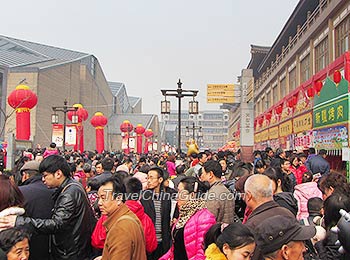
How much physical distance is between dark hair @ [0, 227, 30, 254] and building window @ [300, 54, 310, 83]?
2118 cm

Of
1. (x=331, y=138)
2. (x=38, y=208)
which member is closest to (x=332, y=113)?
(x=331, y=138)

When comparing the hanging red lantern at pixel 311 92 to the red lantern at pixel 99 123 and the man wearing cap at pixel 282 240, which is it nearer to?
the man wearing cap at pixel 282 240

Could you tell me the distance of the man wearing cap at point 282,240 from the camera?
92.2 inches

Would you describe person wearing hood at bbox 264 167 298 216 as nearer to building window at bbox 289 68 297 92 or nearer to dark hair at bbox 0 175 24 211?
dark hair at bbox 0 175 24 211

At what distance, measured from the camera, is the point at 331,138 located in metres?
11.1

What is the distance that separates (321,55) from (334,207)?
17717mm

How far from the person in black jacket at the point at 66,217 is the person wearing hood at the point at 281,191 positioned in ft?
6.21

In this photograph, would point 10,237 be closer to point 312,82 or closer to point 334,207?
point 334,207

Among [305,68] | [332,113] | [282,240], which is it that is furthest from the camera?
[305,68]

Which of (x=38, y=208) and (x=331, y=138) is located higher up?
(x=331, y=138)

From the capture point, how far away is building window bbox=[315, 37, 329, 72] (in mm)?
18359

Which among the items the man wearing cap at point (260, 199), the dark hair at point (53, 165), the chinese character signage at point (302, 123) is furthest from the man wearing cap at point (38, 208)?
the chinese character signage at point (302, 123)

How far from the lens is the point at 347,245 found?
251cm

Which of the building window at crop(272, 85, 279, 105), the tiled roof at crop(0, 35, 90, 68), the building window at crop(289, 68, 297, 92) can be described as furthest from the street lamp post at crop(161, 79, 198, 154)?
the tiled roof at crop(0, 35, 90, 68)
